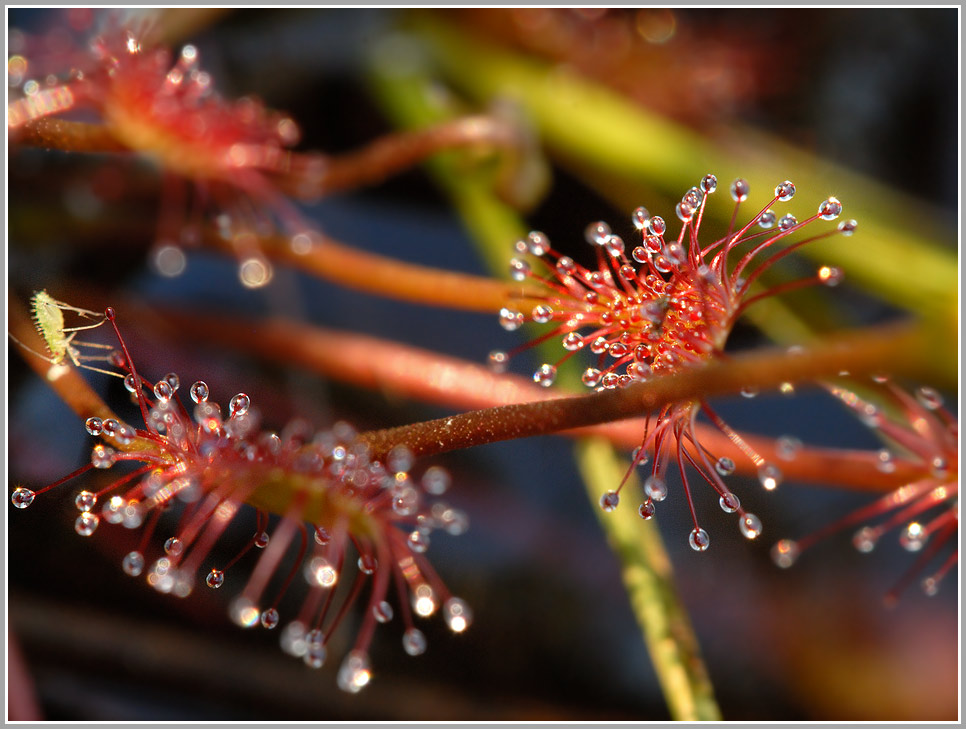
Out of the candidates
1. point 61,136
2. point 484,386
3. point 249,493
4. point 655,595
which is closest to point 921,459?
point 655,595

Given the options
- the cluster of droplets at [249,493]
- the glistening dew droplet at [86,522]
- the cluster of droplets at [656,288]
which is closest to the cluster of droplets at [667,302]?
the cluster of droplets at [656,288]

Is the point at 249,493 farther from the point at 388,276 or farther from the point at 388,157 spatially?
the point at 388,157

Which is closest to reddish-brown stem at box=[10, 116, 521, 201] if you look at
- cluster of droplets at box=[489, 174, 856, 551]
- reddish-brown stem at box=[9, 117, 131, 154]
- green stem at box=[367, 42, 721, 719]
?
green stem at box=[367, 42, 721, 719]

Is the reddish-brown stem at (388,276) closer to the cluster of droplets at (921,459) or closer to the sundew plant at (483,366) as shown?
the sundew plant at (483,366)

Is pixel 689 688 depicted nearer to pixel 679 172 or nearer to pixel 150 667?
pixel 150 667

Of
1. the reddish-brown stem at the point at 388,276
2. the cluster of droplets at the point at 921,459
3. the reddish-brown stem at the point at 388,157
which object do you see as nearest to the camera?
the cluster of droplets at the point at 921,459

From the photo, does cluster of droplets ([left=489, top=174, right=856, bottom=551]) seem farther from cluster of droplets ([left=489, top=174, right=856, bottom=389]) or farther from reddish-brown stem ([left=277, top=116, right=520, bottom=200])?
reddish-brown stem ([left=277, top=116, right=520, bottom=200])

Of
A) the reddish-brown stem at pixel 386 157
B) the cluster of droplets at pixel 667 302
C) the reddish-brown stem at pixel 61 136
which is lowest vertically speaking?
the cluster of droplets at pixel 667 302
